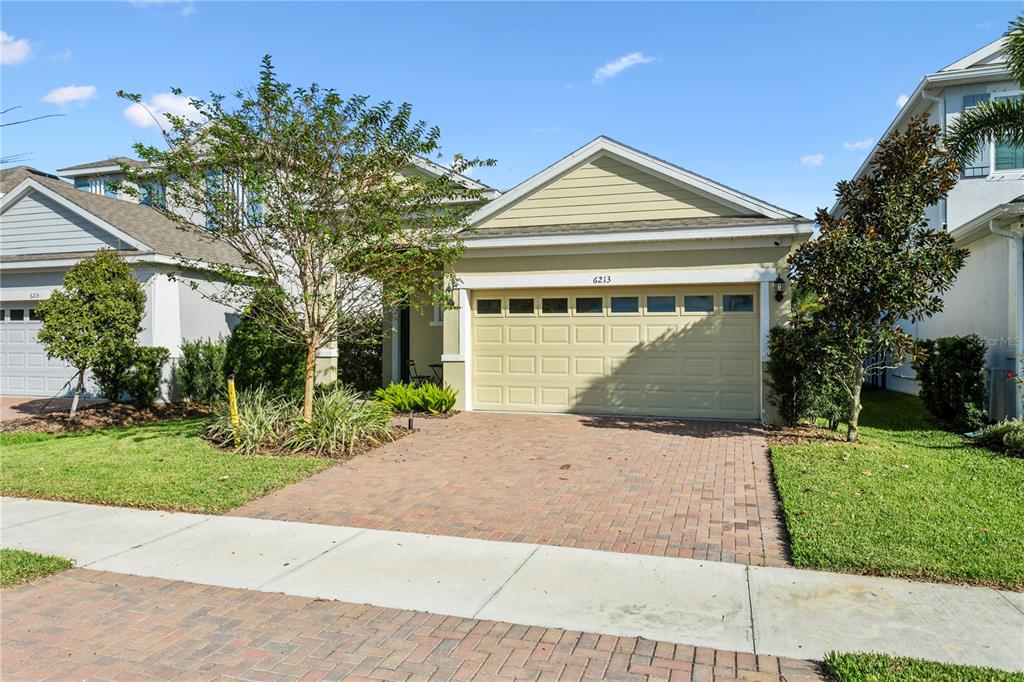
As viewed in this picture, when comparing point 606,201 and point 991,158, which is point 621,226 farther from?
point 991,158

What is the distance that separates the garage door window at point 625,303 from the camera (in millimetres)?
13305

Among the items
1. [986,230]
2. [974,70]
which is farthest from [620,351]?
[974,70]

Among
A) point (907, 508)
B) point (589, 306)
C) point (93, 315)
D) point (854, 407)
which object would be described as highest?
point (589, 306)

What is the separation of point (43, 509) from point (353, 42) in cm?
847

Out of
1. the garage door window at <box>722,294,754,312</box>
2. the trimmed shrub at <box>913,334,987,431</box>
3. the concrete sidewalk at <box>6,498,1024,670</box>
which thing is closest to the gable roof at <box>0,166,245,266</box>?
the concrete sidewalk at <box>6,498,1024,670</box>

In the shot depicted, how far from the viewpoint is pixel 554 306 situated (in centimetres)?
1387

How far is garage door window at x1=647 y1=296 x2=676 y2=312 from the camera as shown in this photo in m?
13.1

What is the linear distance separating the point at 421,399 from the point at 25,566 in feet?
27.6

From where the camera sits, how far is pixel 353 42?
11453 mm

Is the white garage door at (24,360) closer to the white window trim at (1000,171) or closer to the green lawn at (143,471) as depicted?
the green lawn at (143,471)

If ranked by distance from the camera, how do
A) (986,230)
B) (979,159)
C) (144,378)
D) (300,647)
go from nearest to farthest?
(300,647) < (986,230) < (144,378) < (979,159)

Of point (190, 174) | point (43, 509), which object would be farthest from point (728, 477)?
point (190, 174)

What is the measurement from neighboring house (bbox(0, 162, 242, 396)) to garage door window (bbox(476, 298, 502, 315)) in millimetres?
7148

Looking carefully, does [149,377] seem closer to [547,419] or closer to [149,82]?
[149,82]
